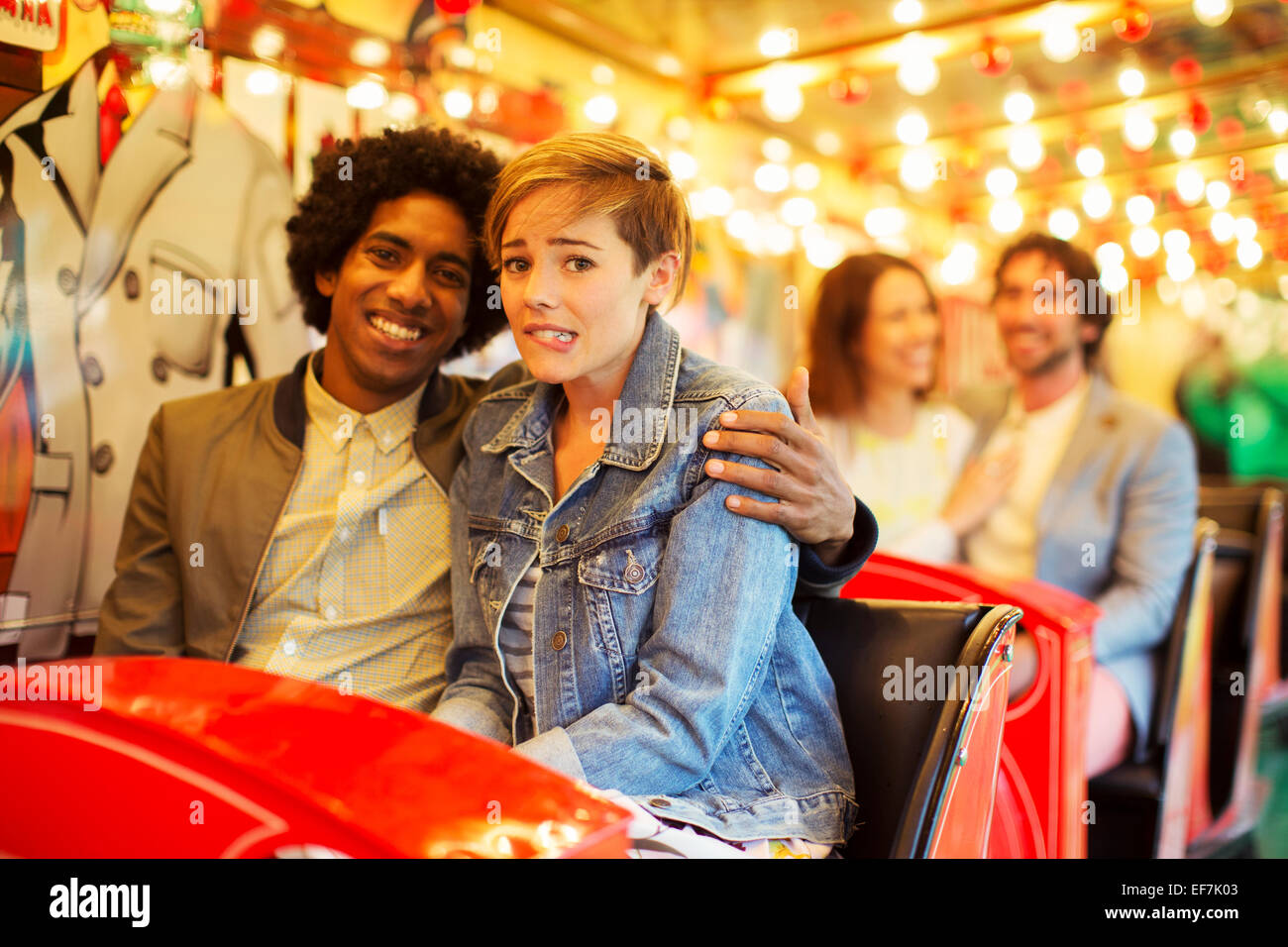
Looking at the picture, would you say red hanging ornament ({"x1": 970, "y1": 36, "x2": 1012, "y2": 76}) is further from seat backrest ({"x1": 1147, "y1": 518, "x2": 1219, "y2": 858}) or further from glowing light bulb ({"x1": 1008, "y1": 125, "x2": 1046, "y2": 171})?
seat backrest ({"x1": 1147, "y1": 518, "x2": 1219, "y2": 858})

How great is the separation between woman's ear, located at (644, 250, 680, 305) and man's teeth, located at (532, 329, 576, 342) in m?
0.14

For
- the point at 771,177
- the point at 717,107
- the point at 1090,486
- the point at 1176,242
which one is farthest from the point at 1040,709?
the point at 1176,242

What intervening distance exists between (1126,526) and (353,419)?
2.17 meters

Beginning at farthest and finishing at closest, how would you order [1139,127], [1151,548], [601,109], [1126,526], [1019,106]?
[1139,127] → [1019,106] → [601,109] → [1126,526] → [1151,548]

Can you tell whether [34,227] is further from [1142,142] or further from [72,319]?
[1142,142]

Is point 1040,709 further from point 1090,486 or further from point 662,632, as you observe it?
point 1090,486

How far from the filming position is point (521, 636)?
54.8 inches

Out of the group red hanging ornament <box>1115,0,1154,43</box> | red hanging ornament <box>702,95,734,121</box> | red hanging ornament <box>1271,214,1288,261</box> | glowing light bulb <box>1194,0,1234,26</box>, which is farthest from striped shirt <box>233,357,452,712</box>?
red hanging ornament <box>1271,214,1288,261</box>

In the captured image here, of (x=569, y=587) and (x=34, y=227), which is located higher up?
(x=34, y=227)

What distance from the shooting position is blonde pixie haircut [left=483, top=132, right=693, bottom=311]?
4.38ft

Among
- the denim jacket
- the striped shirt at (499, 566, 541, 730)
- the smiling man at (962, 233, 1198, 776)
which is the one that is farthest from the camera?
the smiling man at (962, 233, 1198, 776)

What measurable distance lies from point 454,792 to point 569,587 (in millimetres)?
460

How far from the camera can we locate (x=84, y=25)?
6.22 feet
